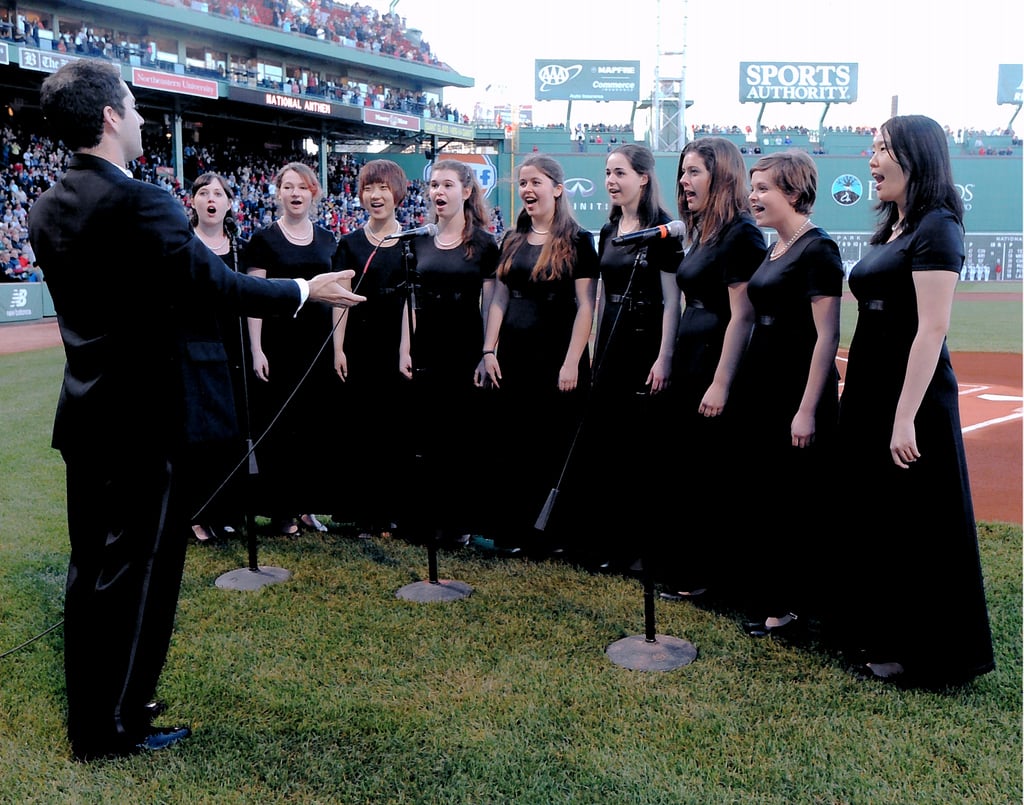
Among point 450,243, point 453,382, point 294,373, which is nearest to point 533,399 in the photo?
point 453,382

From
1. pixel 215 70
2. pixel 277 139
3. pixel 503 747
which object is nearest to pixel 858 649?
pixel 503 747

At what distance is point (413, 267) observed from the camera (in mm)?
4484

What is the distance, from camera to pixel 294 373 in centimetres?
561

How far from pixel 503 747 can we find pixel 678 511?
74.9 inches

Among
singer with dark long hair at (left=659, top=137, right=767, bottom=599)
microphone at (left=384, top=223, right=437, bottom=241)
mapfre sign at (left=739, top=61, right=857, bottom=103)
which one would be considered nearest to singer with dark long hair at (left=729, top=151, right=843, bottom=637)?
singer with dark long hair at (left=659, top=137, right=767, bottom=599)

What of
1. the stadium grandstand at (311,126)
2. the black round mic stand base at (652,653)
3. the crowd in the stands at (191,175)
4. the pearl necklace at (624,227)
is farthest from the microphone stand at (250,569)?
the stadium grandstand at (311,126)

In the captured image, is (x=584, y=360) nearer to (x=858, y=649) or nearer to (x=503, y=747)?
(x=858, y=649)

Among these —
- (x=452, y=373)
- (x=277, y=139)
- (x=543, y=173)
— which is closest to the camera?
(x=543, y=173)

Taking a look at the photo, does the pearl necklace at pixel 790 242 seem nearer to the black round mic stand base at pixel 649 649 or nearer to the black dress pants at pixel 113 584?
the black round mic stand base at pixel 649 649

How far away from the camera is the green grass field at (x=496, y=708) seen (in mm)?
2891

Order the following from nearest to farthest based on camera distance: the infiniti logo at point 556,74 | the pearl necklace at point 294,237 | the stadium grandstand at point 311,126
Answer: the pearl necklace at point 294,237 < the stadium grandstand at point 311,126 < the infiniti logo at point 556,74

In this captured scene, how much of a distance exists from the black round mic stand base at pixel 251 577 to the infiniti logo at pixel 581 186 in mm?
39626

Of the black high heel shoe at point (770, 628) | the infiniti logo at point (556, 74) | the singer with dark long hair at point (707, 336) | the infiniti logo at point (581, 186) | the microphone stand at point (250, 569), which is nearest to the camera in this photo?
the black high heel shoe at point (770, 628)

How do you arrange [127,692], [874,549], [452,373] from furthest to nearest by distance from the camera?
[452,373] → [874,549] → [127,692]
